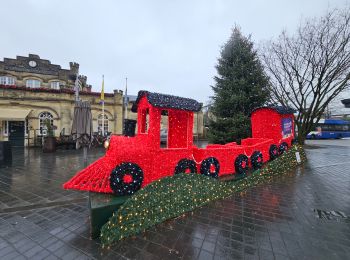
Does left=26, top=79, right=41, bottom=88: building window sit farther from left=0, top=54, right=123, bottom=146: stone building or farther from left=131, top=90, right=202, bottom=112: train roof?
left=131, top=90, right=202, bottom=112: train roof

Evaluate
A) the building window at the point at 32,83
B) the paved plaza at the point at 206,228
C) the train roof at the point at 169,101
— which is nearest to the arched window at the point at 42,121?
the building window at the point at 32,83

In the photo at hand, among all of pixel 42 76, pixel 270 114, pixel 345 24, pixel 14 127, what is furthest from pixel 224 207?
pixel 42 76

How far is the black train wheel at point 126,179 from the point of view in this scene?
3.68 metres

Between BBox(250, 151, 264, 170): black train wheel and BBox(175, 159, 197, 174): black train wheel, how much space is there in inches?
109

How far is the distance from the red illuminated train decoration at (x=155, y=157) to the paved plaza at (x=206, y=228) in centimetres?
83

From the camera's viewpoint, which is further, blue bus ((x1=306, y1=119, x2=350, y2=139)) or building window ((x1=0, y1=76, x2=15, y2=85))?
blue bus ((x1=306, y1=119, x2=350, y2=139))

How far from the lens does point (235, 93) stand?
11.7m

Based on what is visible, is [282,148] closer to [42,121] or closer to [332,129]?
[42,121]

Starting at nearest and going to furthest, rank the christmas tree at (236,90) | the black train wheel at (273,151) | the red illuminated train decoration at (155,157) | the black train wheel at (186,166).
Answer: the red illuminated train decoration at (155,157) → the black train wheel at (186,166) → the black train wheel at (273,151) → the christmas tree at (236,90)

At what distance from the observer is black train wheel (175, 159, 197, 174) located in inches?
183

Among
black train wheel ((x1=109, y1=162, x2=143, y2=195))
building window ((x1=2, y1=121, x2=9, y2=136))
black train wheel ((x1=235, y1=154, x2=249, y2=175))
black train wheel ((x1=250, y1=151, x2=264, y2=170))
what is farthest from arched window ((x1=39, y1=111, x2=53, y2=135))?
black train wheel ((x1=250, y1=151, x2=264, y2=170))

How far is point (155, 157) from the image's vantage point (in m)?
4.28

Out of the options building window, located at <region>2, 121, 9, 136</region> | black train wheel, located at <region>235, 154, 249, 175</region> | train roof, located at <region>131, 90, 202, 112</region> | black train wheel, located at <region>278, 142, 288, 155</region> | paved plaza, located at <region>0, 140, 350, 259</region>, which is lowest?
paved plaza, located at <region>0, 140, 350, 259</region>

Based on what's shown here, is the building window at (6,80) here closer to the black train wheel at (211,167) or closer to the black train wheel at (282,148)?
the black train wheel at (211,167)
